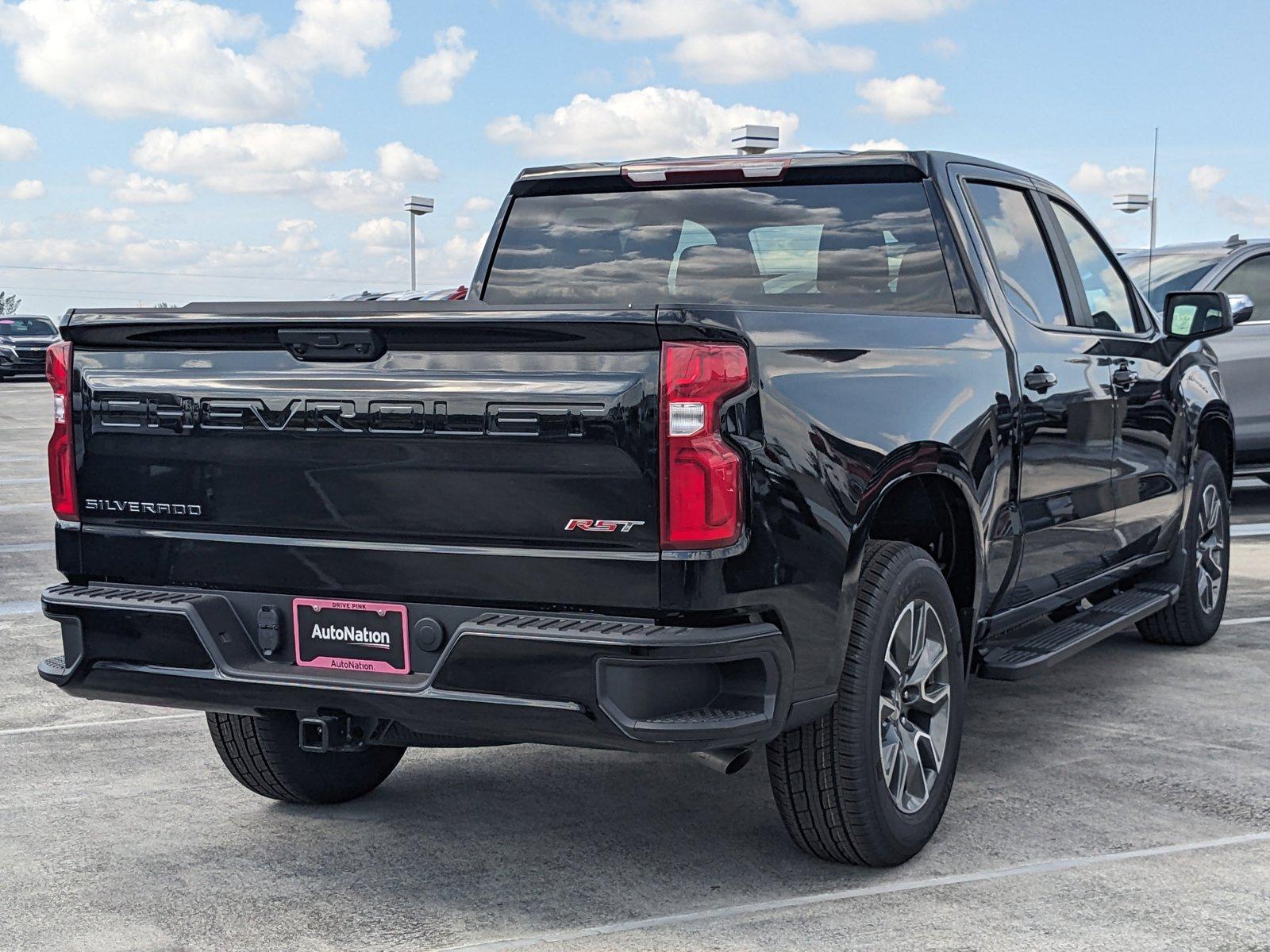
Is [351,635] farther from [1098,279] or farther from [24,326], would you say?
[24,326]

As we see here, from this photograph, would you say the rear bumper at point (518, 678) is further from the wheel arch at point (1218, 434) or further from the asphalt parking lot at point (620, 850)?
the wheel arch at point (1218, 434)

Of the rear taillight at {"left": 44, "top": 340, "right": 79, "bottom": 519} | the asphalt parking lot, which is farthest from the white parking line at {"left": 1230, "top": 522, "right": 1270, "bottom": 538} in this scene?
the rear taillight at {"left": 44, "top": 340, "right": 79, "bottom": 519}

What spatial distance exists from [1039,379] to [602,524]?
2191 mm

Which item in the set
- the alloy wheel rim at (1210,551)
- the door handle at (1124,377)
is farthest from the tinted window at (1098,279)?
the alloy wheel rim at (1210,551)

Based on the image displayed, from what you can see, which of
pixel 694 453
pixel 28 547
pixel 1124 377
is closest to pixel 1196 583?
pixel 1124 377

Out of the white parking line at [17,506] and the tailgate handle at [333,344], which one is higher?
the tailgate handle at [333,344]

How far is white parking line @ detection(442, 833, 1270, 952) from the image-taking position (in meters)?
3.80

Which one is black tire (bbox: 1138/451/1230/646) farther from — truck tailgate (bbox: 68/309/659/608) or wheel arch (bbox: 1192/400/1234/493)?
truck tailgate (bbox: 68/309/659/608)

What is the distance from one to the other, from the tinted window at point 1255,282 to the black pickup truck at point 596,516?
693 centimetres

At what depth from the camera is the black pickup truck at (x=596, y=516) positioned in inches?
140

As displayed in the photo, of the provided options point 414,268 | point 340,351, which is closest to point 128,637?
point 340,351

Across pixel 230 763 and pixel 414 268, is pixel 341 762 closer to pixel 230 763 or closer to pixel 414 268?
pixel 230 763

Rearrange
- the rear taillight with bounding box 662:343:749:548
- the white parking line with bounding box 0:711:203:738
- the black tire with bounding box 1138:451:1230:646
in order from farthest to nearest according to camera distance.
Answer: the black tire with bounding box 1138:451:1230:646, the white parking line with bounding box 0:711:203:738, the rear taillight with bounding box 662:343:749:548

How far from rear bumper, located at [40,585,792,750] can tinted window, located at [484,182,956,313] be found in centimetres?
173
